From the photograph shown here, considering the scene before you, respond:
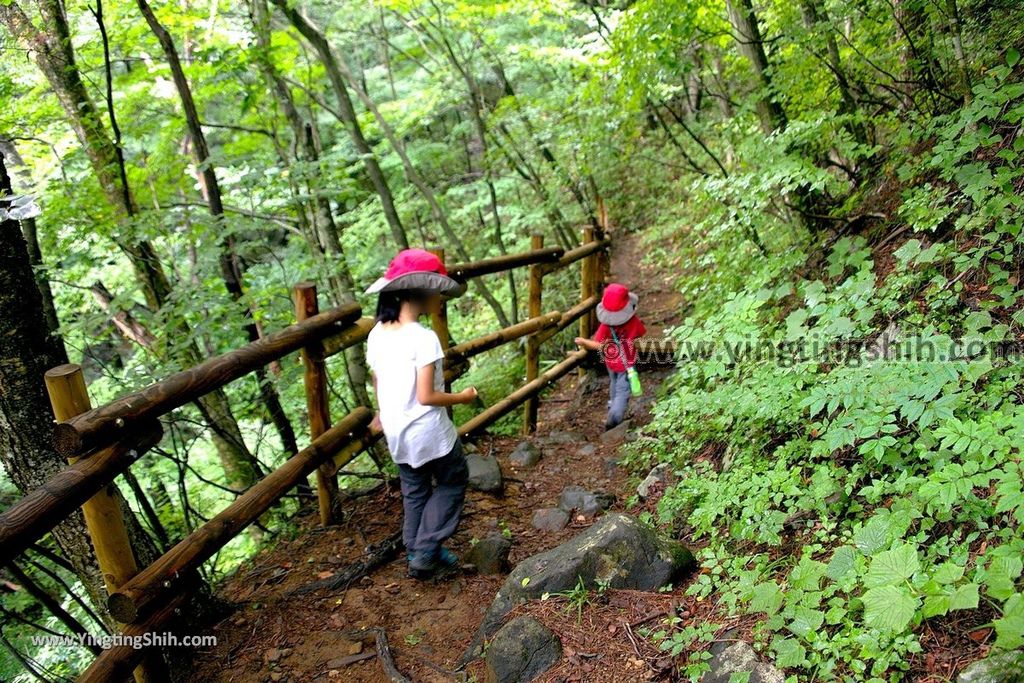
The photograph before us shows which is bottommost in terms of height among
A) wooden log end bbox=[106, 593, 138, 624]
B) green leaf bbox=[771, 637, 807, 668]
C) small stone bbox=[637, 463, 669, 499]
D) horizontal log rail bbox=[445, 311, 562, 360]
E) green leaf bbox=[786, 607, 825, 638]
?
small stone bbox=[637, 463, 669, 499]

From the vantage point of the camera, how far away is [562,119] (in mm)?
9109

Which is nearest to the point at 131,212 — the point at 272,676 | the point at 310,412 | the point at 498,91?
the point at 310,412

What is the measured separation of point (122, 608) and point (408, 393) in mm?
1559

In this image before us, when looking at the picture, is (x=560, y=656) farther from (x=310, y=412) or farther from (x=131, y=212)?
(x=131, y=212)

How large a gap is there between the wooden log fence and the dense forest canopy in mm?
453

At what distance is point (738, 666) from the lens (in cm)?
240

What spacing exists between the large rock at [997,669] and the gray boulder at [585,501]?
2.46 meters

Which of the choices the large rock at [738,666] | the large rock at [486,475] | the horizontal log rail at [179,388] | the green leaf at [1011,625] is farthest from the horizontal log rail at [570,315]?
the green leaf at [1011,625]

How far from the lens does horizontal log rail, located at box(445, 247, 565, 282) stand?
493 centimetres

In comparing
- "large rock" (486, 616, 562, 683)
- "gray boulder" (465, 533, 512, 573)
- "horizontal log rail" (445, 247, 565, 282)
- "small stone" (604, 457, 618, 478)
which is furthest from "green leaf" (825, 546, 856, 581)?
"horizontal log rail" (445, 247, 565, 282)

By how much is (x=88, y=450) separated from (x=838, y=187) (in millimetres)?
6003

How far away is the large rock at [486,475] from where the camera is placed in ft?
15.7

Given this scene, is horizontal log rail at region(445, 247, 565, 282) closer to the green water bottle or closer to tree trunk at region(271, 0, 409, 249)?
the green water bottle

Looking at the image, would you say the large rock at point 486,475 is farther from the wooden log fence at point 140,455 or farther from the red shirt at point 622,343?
the red shirt at point 622,343
